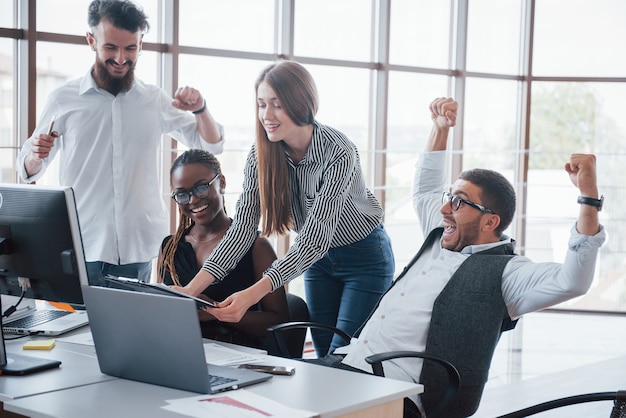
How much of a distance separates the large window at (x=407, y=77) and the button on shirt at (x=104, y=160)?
4.71 feet

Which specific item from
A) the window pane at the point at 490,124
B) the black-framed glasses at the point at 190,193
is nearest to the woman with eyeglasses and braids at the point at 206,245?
the black-framed glasses at the point at 190,193

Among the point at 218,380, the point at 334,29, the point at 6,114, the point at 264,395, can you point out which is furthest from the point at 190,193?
the point at 334,29

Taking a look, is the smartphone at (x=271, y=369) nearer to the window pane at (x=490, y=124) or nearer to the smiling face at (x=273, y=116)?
the smiling face at (x=273, y=116)

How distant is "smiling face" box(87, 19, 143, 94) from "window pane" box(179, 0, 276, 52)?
2113 mm

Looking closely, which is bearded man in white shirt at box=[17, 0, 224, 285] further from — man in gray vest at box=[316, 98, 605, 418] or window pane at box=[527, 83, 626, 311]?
Answer: window pane at box=[527, 83, 626, 311]

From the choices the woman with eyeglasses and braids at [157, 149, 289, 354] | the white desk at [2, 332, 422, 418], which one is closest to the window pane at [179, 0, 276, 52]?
the woman with eyeglasses and braids at [157, 149, 289, 354]

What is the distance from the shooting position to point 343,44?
6.09 m

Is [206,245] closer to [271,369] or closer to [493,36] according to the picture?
[271,369]

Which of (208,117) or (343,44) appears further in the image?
(343,44)

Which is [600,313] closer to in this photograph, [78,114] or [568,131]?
[568,131]

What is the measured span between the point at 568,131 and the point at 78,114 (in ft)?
17.0

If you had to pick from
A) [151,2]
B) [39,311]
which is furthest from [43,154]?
[151,2]

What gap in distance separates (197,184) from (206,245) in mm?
222

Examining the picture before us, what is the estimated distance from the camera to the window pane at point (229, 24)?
5.25 m
